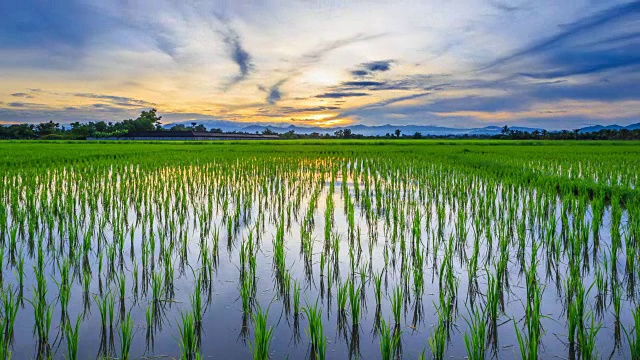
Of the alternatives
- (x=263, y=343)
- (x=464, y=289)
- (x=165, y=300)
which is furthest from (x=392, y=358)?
(x=165, y=300)

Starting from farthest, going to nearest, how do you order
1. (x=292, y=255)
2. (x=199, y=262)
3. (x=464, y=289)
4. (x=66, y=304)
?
(x=292, y=255)
(x=199, y=262)
(x=464, y=289)
(x=66, y=304)

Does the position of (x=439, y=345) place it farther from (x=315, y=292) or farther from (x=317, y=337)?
(x=315, y=292)

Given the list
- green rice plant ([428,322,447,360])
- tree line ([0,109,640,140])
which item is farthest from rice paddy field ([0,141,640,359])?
tree line ([0,109,640,140])

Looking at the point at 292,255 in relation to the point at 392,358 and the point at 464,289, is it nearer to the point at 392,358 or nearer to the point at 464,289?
the point at 464,289

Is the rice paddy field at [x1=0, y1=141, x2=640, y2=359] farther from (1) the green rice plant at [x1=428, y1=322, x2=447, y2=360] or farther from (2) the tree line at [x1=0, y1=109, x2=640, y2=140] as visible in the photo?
(2) the tree line at [x1=0, y1=109, x2=640, y2=140]

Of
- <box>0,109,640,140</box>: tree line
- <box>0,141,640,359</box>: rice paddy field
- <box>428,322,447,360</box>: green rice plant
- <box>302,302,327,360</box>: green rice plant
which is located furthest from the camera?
<box>0,109,640,140</box>: tree line

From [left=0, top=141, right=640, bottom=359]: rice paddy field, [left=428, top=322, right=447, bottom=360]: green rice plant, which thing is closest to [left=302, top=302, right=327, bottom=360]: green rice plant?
[left=0, top=141, right=640, bottom=359]: rice paddy field

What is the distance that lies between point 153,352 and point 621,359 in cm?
264

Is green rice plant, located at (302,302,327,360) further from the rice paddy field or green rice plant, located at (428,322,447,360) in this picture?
green rice plant, located at (428,322,447,360)

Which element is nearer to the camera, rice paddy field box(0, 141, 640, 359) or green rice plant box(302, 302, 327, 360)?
green rice plant box(302, 302, 327, 360)

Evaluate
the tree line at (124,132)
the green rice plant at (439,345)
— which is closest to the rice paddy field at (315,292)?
the green rice plant at (439,345)

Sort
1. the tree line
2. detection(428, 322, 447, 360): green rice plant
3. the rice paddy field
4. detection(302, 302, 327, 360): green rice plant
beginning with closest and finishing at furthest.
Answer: detection(302, 302, 327, 360): green rice plant
detection(428, 322, 447, 360): green rice plant
the rice paddy field
the tree line

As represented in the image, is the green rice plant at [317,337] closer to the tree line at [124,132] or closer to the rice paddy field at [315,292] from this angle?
the rice paddy field at [315,292]

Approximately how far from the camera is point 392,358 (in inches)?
89.0
